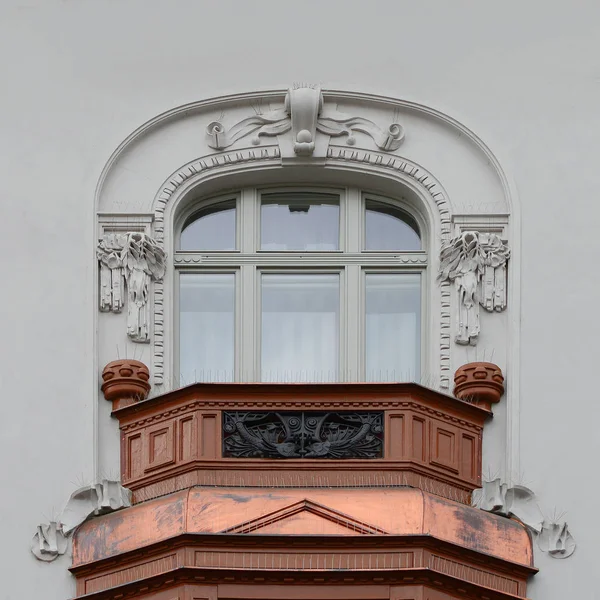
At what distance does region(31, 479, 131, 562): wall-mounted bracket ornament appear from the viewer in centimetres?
2753

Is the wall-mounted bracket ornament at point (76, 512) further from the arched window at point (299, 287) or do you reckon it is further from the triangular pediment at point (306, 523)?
the arched window at point (299, 287)

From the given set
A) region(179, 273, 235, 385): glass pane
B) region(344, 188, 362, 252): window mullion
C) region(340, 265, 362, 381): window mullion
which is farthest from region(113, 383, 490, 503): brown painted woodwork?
region(344, 188, 362, 252): window mullion

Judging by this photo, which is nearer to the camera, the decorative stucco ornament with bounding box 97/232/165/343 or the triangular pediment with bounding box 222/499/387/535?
the triangular pediment with bounding box 222/499/387/535

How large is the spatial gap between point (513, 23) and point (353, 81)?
6.00ft

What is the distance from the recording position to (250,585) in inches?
1049

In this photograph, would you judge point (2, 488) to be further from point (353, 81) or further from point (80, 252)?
point (353, 81)

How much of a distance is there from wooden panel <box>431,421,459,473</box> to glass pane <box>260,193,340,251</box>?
111 inches

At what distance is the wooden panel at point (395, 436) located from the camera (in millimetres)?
27719

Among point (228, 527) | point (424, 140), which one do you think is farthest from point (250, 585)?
point (424, 140)

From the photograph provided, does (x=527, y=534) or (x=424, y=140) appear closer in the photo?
(x=527, y=534)

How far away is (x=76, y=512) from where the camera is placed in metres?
27.8

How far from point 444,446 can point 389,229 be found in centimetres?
303

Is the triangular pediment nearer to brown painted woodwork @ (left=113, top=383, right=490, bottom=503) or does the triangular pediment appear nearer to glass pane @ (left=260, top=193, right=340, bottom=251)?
brown painted woodwork @ (left=113, top=383, right=490, bottom=503)

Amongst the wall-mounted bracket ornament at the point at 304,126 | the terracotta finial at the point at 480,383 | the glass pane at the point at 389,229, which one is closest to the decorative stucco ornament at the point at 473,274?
the terracotta finial at the point at 480,383
